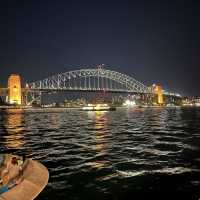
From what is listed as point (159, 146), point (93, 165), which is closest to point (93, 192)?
point (93, 165)

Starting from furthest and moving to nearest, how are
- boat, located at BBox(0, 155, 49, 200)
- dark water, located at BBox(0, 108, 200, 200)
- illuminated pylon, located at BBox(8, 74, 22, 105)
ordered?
1. illuminated pylon, located at BBox(8, 74, 22, 105)
2. dark water, located at BBox(0, 108, 200, 200)
3. boat, located at BBox(0, 155, 49, 200)

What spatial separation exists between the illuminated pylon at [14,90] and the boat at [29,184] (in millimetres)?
148741

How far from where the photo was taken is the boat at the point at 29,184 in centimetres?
788

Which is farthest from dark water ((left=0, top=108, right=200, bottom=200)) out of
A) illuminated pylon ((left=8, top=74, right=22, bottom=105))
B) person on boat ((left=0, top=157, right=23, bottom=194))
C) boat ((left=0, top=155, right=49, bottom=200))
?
illuminated pylon ((left=8, top=74, right=22, bottom=105))

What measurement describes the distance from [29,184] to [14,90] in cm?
15411

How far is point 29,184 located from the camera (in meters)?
9.02

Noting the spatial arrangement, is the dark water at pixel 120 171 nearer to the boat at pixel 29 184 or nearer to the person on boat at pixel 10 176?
the boat at pixel 29 184

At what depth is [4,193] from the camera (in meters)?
7.73

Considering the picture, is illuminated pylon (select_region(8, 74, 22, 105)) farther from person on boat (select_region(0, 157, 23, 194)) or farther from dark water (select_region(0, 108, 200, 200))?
person on boat (select_region(0, 157, 23, 194))

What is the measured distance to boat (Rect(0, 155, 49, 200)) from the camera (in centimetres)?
788

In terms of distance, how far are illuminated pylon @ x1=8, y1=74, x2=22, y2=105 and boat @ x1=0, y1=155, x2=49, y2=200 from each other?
488 feet

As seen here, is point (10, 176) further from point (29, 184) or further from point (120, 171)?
point (120, 171)

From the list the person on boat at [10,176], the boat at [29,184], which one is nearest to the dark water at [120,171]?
the boat at [29,184]

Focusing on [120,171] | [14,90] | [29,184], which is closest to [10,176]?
[29,184]
